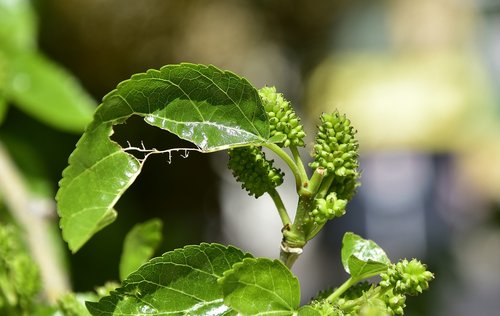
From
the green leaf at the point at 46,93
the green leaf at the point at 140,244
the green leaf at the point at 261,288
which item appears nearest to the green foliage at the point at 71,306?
the green leaf at the point at 140,244

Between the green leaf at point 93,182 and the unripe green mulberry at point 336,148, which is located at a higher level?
the unripe green mulberry at point 336,148

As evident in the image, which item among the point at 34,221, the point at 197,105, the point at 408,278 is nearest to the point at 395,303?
the point at 408,278

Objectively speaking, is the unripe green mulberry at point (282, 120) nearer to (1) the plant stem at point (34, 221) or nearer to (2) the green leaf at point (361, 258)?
(2) the green leaf at point (361, 258)

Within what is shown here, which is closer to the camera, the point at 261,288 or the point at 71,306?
the point at 261,288

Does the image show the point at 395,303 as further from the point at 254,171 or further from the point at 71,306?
the point at 71,306

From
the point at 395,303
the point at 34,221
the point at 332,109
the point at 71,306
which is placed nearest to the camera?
the point at 395,303

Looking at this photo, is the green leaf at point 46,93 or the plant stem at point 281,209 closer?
the plant stem at point 281,209

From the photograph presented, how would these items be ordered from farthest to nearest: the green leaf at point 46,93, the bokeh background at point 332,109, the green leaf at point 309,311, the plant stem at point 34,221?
the bokeh background at point 332,109, the green leaf at point 46,93, the plant stem at point 34,221, the green leaf at point 309,311

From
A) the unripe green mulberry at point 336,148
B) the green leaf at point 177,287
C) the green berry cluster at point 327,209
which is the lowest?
the green leaf at point 177,287

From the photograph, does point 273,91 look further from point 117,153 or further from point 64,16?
point 64,16
